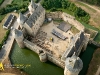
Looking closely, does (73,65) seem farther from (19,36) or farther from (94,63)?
(19,36)

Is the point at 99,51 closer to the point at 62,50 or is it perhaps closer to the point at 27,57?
the point at 62,50

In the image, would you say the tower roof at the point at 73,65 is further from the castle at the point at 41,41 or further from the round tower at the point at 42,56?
the round tower at the point at 42,56

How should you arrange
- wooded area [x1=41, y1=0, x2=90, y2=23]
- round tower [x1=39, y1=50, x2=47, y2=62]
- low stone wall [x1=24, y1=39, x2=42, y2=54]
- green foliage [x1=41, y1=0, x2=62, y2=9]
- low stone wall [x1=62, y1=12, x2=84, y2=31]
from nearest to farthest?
round tower [x1=39, y1=50, x2=47, y2=62] < low stone wall [x1=24, y1=39, x2=42, y2=54] < low stone wall [x1=62, y1=12, x2=84, y2=31] < wooded area [x1=41, y1=0, x2=90, y2=23] < green foliage [x1=41, y1=0, x2=62, y2=9]

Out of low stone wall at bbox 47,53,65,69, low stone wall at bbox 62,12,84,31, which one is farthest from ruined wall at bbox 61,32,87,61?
low stone wall at bbox 62,12,84,31

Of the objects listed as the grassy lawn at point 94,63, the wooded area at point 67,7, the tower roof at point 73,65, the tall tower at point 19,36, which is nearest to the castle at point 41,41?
the tall tower at point 19,36

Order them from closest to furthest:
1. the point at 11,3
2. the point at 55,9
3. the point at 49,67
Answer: the point at 49,67 < the point at 55,9 < the point at 11,3

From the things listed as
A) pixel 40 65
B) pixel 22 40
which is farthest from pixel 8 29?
pixel 40 65

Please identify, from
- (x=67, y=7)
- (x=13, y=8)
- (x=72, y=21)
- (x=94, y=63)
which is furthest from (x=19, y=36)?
(x=67, y=7)

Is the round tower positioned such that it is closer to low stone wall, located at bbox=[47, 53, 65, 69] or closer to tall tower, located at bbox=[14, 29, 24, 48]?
low stone wall, located at bbox=[47, 53, 65, 69]
